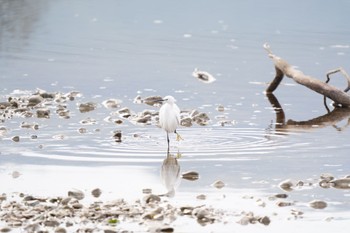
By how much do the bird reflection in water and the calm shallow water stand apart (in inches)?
6.3

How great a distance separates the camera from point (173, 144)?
805 inches

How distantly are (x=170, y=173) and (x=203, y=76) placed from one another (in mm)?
12894

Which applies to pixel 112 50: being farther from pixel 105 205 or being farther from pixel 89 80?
pixel 105 205

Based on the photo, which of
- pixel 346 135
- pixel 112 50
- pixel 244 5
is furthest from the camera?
pixel 244 5

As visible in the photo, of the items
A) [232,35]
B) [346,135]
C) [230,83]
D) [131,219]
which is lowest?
[131,219]

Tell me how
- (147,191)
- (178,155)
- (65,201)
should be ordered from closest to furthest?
1. (65,201)
2. (147,191)
3. (178,155)

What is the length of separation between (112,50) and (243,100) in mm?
11840

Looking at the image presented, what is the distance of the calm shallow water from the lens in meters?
17.8

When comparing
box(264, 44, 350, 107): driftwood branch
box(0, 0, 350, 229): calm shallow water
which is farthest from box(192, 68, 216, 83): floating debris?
box(264, 44, 350, 107): driftwood branch

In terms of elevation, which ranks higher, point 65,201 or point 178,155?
point 178,155

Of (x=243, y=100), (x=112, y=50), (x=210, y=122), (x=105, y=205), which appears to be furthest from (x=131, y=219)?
(x=112, y=50)

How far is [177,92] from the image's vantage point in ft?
91.8

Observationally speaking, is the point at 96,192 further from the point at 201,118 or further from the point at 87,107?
the point at 87,107

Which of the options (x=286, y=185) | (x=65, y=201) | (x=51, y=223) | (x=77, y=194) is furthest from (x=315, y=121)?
(x=51, y=223)
